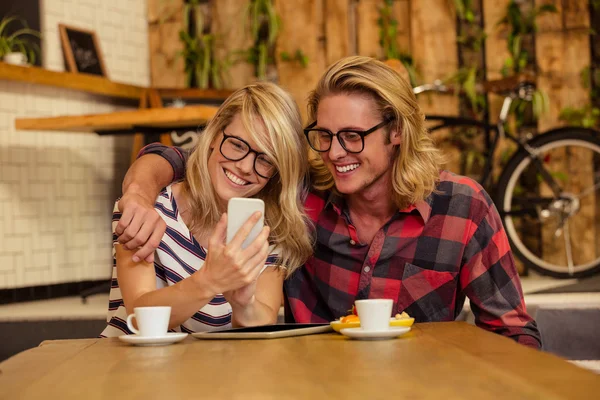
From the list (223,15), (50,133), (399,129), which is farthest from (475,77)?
(399,129)

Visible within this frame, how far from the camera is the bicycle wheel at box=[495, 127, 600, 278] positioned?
15.0 feet

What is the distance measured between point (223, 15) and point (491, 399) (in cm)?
487

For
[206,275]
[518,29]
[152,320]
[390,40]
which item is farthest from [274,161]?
[518,29]

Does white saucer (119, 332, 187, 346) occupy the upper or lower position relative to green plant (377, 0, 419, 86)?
lower

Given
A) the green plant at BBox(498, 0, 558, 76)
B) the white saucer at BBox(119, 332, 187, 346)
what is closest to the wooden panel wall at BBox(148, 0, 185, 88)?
the green plant at BBox(498, 0, 558, 76)

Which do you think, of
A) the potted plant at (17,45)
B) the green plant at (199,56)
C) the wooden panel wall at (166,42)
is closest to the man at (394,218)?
the potted plant at (17,45)

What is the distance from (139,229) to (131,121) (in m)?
2.44

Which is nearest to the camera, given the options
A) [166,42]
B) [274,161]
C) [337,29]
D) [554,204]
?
[274,161]

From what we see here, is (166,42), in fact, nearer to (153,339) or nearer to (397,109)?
(397,109)

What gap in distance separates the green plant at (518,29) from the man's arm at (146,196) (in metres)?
3.16

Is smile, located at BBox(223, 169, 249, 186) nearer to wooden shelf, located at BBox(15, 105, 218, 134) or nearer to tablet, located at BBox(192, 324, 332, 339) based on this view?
tablet, located at BBox(192, 324, 332, 339)

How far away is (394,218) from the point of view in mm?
2207

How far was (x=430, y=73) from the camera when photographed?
5141 millimetres

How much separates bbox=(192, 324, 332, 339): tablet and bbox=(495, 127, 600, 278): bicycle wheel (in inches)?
124
